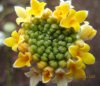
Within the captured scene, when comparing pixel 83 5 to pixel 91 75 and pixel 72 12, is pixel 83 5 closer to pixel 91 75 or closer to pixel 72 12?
pixel 91 75

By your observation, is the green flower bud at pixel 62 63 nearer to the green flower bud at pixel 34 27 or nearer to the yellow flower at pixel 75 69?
the yellow flower at pixel 75 69

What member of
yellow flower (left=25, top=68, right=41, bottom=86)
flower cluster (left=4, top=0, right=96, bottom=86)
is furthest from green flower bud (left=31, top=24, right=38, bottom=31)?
yellow flower (left=25, top=68, right=41, bottom=86)

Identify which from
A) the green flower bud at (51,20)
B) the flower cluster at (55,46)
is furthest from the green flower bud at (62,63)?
the green flower bud at (51,20)

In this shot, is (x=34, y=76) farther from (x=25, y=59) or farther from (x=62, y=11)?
(x=62, y=11)

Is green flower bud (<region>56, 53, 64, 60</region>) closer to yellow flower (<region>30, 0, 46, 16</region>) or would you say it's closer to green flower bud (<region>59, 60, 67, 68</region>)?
green flower bud (<region>59, 60, 67, 68</region>)

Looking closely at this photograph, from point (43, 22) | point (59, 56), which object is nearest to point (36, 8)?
point (43, 22)

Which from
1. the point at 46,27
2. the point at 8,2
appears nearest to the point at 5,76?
the point at 8,2
